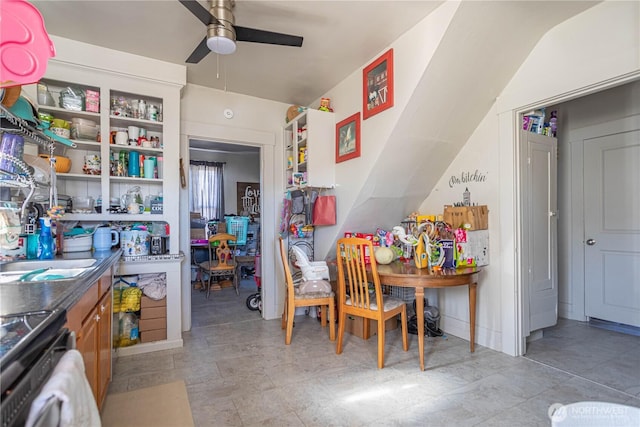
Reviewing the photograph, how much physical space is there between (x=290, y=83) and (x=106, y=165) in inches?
74.7

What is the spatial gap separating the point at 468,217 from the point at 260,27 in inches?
88.4

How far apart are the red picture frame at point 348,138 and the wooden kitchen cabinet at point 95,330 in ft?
7.23

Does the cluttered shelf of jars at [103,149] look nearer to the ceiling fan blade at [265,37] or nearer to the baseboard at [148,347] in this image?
the baseboard at [148,347]

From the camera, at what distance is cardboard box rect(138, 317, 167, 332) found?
9.02 feet

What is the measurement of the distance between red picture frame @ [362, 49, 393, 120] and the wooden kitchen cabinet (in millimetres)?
2364

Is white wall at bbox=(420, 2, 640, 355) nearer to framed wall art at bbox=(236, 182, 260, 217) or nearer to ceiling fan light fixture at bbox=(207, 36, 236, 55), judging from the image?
ceiling fan light fixture at bbox=(207, 36, 236, 55)

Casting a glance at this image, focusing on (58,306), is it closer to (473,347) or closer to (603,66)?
(473,347)

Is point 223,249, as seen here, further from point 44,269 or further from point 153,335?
point 44,269

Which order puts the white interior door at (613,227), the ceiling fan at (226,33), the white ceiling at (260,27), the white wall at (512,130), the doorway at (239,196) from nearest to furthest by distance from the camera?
the ceiling fan at (226,33)
the white wall at (512,130)
the white ceiling at (260,27)
the white interior door at (613,227)
the doorway at (239,196)

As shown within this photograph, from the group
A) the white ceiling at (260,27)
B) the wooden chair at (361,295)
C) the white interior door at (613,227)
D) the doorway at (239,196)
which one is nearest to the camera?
the white ceiling at (260,27)

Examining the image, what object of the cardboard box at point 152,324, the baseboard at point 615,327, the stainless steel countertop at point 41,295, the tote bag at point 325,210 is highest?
the tote bag at point 325,210

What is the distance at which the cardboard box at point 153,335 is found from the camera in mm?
2754

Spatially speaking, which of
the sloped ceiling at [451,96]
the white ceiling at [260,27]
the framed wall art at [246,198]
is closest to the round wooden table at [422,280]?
the sloped ceiling at [451,96]

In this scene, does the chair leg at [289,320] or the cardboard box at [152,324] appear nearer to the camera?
the cardboard box at [152,324]
